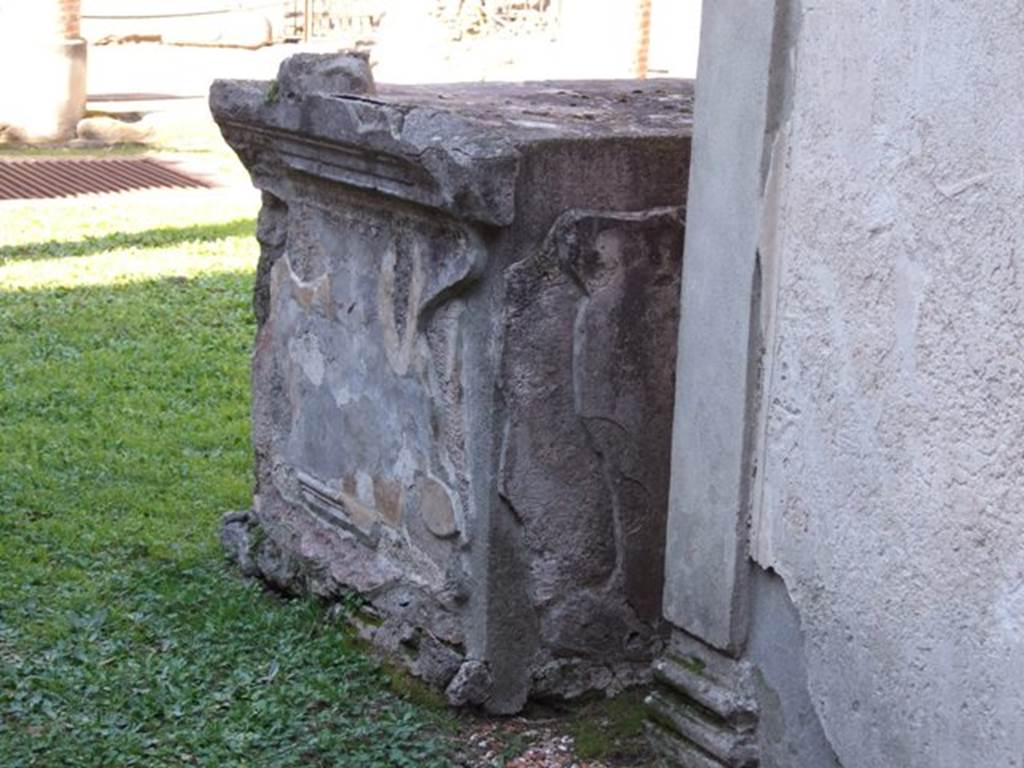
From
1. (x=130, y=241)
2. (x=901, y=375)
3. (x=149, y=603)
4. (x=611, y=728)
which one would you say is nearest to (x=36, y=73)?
(x=130, y=241)

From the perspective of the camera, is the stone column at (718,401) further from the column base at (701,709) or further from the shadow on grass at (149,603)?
the shadow on grass at (149,603)

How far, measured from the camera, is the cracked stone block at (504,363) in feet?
11.6

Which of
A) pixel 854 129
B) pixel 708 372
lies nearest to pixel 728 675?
pixel 708 372

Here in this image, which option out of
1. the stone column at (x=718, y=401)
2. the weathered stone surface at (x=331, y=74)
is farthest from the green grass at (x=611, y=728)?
the weathered stone surface at (x=331, y=74)

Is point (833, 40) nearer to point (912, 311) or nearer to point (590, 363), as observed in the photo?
point (912, 311)

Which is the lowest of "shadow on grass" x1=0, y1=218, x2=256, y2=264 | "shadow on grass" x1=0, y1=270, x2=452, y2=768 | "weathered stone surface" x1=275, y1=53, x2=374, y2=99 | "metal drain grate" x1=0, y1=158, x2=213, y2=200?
"shadow on grass" x1=0, y1=270, x2=452, y2=768

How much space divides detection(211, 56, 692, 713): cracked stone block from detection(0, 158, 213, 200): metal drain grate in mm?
7663

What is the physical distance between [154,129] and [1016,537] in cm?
1227

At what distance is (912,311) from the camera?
2.75 metres

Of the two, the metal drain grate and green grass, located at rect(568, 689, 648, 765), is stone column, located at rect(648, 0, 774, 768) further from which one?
the metal drain grate

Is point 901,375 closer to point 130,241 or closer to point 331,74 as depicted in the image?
point 331,74

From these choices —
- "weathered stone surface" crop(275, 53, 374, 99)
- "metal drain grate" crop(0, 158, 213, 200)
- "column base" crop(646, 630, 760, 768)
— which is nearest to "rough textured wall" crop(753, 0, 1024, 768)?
"column base" crop(646, 630, 760, 768)

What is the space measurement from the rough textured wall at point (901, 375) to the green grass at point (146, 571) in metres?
1.00

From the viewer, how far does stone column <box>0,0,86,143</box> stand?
1352 cm
